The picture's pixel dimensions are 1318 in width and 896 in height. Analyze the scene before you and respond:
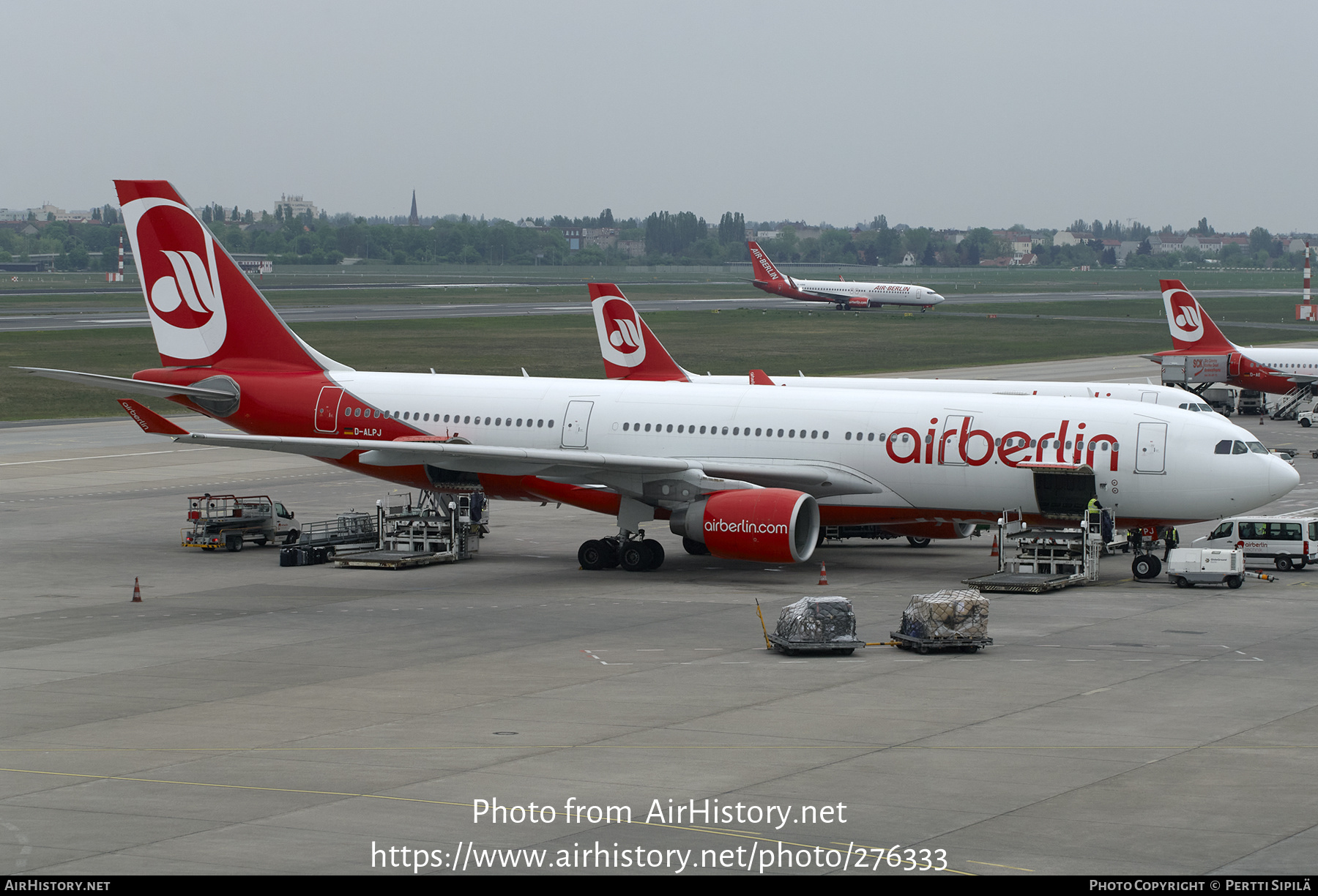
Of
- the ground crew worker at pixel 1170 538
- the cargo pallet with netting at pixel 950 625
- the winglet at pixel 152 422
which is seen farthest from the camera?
the ground crew worker at pixel 1170 538

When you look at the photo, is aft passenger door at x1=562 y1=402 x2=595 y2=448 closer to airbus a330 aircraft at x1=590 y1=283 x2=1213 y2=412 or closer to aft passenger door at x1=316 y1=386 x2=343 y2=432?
aft passenger door at x1=316 y1=386 x2=343 y2=432

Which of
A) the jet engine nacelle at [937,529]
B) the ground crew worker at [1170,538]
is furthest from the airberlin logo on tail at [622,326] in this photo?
the ground crew worker at [1170,538]

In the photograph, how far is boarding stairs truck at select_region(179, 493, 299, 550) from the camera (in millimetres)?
44375

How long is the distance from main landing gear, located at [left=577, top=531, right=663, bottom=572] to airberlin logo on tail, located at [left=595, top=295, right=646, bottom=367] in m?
23.6

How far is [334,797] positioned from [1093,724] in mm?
11363

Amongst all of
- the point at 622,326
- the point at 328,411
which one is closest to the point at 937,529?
the point at 328,411

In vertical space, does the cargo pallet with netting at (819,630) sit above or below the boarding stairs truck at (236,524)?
above

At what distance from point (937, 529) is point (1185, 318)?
52925mm

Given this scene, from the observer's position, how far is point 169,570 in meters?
40.8

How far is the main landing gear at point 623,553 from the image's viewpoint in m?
41.2

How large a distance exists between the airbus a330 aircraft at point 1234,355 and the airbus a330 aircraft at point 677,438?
49.2 meters

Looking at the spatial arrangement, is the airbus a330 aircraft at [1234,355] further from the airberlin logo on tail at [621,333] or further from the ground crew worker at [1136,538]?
the ground crew worker at [1136,538]

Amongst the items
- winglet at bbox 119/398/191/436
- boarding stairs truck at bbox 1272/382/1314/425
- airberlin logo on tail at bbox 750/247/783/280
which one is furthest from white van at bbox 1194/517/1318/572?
airberlin logo on tail at bbox 750/247/783/280
